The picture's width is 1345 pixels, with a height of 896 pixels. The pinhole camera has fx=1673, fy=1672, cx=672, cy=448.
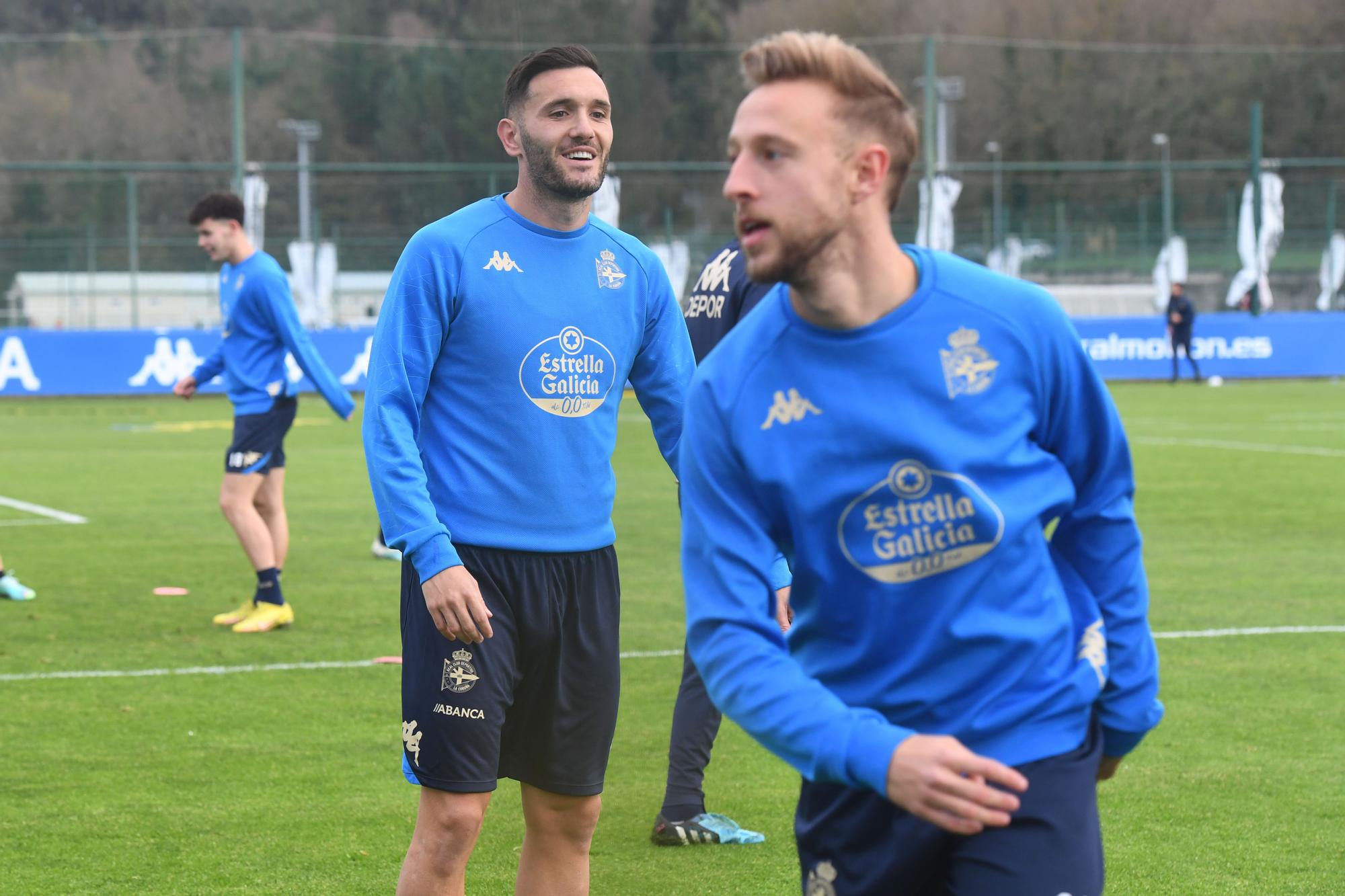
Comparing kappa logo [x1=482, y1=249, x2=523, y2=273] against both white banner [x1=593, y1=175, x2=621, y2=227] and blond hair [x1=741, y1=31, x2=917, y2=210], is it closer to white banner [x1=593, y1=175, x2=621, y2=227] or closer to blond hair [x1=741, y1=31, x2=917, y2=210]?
blond hair [x1=741, y1=31, x2=917, y2=210]

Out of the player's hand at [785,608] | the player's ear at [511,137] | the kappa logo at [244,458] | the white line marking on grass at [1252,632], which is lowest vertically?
the white line marking on grass at [1252,632]

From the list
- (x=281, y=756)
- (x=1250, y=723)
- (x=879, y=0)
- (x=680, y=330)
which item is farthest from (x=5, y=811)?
(x=879, y=0)

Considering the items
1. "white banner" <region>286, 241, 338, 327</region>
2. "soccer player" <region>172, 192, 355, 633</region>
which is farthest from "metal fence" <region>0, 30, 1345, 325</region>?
"soccer player" <region>172, 192, 355, 633</region>

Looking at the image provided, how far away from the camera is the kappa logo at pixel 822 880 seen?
2.76m

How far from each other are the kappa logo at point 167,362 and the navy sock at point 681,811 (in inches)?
1007

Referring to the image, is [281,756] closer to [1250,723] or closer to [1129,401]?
[1250,723]

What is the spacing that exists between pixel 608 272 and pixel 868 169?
1.57m

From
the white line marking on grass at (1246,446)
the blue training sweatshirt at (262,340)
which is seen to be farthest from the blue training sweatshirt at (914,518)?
the white line marking on grass at (1246,446)

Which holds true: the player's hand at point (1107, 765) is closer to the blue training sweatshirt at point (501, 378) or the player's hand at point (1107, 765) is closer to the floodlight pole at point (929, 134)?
the blue training sweatshirt at point (501, 378)

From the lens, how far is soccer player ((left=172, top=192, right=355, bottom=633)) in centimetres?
936

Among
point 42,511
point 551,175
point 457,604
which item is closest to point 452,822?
point 457,604

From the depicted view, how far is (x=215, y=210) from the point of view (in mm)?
9586

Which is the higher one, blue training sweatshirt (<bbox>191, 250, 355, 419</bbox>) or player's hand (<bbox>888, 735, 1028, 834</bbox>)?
blue training sweatshirt (<bbox>191, 250, 355, 419</bbox>)

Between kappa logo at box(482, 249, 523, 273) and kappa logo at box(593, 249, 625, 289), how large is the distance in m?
0.22
